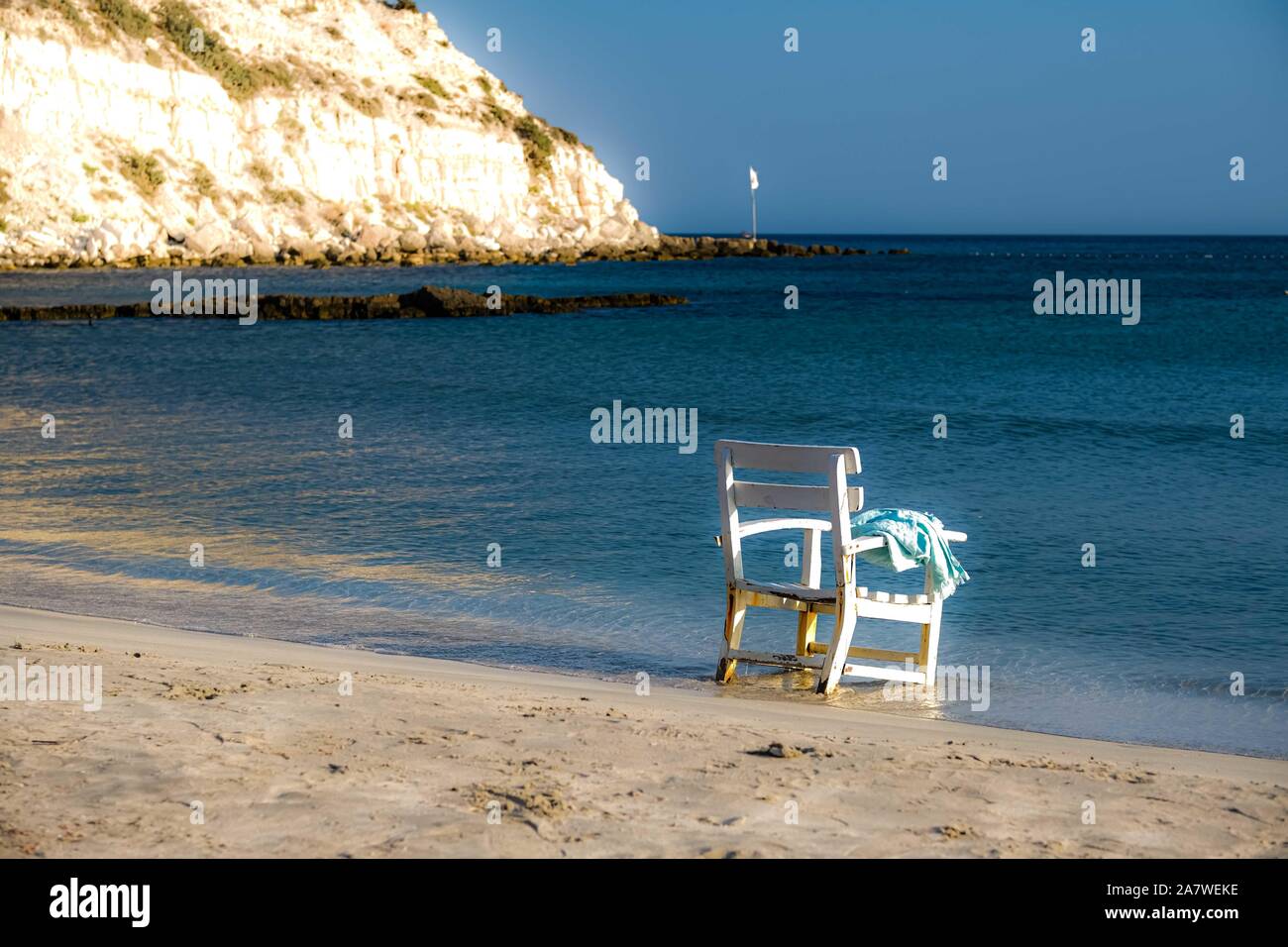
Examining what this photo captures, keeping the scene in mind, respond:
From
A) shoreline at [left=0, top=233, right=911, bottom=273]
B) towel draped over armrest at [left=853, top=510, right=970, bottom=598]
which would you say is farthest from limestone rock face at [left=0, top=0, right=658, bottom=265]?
towel draped over armrest at [left=853, top=510, right=970, bottom=598]

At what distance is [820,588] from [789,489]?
591mm

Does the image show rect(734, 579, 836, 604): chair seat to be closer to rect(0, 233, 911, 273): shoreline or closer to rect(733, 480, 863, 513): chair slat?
rect(733, 480, 863, 513): chair slat

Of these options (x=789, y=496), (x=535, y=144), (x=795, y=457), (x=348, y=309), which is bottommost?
(x=789, y=496)

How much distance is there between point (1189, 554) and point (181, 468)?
1136 centimetres

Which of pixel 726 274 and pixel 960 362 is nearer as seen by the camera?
pixel 960 362

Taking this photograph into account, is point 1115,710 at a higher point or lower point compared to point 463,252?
lower

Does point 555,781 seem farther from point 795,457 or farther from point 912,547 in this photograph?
point 912,547

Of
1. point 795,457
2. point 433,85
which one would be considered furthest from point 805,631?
point 433,85

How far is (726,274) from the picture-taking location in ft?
283

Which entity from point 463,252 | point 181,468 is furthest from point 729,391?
point 463,252

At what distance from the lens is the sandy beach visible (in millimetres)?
4594

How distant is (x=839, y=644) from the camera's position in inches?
291

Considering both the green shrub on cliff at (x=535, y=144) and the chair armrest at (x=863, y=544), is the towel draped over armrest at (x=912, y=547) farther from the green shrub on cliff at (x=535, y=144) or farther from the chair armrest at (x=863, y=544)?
the green shrub on cliff at (x=535, y=144)

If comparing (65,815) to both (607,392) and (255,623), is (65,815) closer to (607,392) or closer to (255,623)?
(255,623)
